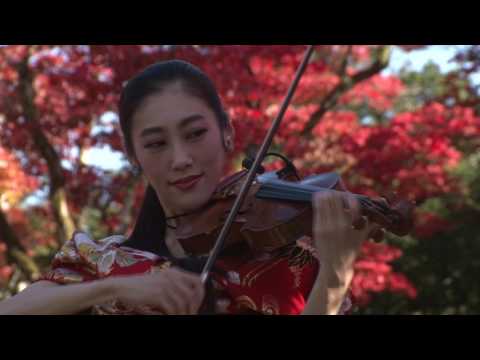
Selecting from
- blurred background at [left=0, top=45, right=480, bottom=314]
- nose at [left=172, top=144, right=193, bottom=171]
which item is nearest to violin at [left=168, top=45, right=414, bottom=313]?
nose at [left=172, top=144, right=193, bottom=171]

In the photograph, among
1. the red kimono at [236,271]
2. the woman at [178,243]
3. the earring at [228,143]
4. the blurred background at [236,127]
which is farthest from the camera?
the blurred background at [236,127]

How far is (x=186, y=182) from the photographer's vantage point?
1.52 m

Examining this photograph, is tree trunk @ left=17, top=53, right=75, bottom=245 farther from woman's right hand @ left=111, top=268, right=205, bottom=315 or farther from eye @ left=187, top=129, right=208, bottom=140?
woman's right hand @ left=111, top=268, right=205, bottom=315

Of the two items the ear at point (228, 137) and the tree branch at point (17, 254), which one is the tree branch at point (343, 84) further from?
the ear at point (228, 137)

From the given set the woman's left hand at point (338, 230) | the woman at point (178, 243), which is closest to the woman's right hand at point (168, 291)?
the woman at point (178, 243)

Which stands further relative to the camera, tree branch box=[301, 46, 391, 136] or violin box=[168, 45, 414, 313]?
tree branch box=[301, 46, 391, 136]

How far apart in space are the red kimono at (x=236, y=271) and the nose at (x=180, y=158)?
20cm

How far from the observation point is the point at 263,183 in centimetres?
159

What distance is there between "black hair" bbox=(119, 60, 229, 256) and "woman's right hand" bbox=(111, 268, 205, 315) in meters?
0.28

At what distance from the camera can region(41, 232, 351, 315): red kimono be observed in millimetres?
1416

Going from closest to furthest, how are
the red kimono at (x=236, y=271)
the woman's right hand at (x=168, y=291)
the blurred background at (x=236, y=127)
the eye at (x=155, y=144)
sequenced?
the woman's right hand at (x=168, y=291) < the red kimono at (x=236, y=271) < the eye at (x=155, y=144) < the blurred background at (x=236, y=127)

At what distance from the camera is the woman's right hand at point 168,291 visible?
1184mm

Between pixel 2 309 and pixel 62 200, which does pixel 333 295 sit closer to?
pixel 2 309

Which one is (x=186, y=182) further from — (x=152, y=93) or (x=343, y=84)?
(x=343, y=84)
